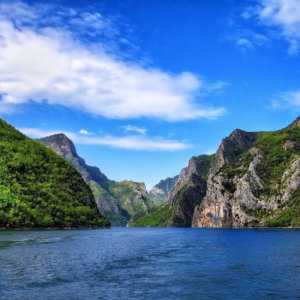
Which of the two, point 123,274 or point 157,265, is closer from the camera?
point 123,274

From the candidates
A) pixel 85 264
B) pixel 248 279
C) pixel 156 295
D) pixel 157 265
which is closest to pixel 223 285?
pixel 248 279

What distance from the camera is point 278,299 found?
62.3 metres

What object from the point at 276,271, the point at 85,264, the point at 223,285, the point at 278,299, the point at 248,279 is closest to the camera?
the point at 278,299

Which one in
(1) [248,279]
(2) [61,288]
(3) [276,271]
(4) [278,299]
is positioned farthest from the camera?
(3) [276,271]

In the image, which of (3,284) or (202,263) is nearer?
(3,284)

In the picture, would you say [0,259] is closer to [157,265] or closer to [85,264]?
[85,264]

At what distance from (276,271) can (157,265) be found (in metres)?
22.8

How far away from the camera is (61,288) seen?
224 ft

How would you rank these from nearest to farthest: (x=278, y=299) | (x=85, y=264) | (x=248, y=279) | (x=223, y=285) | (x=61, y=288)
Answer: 1. (x=278, y=299)
2. (x=61, y=288)
3. (x=223, y=285)
4. (x=248, y=279)
5. (x=85, y=264)

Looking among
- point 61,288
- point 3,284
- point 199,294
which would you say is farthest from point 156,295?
point 3,284

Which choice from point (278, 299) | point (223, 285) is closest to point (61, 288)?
point (223, 285)

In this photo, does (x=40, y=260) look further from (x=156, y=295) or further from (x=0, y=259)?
(x=156, y=295)

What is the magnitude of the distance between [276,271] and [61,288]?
40.9 metres

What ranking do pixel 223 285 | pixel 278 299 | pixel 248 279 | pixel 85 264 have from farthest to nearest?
pixel 85 264 < pixel 248 279 < pixel 223 285 < pixel 278 299
